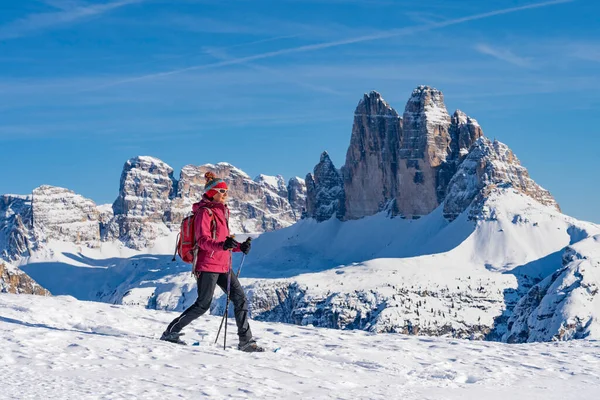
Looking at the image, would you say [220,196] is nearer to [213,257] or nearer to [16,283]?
[213,257]

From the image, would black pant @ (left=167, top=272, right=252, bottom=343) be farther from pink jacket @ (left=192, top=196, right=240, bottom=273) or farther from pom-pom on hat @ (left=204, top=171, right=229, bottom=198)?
pom-pom on hat @ (left=204, top=171, right=229, bottom=198)

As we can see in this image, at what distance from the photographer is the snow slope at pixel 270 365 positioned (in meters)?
14.4

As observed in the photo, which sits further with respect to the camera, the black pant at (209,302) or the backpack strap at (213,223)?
the black pant at (209,302)

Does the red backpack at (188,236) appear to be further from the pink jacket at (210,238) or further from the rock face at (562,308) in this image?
the rock face at (562,308)

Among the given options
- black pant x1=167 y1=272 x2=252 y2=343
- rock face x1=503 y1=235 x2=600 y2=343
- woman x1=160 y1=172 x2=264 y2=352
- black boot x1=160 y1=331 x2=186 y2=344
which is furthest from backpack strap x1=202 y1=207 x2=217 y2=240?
rock face x1=503 y1=235 x2=600 y2=343

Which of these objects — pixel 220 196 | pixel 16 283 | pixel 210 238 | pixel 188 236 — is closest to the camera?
pixel 210 238

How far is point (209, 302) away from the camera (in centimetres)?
1900

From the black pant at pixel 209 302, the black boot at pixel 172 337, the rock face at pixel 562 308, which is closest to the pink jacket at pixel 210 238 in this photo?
the black pant at pixel 209 302

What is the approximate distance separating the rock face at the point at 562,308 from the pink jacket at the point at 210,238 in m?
146

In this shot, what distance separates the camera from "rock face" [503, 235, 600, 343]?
165000 millimetres

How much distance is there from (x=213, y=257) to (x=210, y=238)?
468mm

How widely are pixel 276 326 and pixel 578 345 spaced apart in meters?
7.96

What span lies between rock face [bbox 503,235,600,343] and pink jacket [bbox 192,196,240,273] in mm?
146222

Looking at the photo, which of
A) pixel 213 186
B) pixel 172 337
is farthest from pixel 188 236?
pixel 172 337
